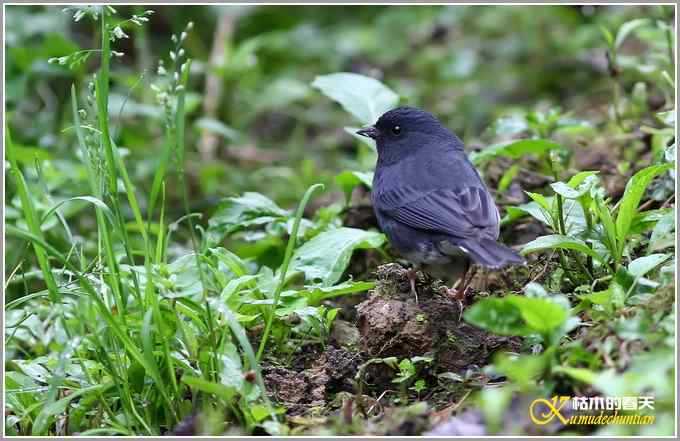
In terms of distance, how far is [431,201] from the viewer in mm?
4168

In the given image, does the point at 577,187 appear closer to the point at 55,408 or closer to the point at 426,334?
the point at 426,334

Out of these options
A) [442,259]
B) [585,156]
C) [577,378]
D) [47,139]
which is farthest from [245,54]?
[577,378]

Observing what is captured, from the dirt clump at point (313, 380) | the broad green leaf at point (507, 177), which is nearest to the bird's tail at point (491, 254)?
the dirt clump at point (313, 380)

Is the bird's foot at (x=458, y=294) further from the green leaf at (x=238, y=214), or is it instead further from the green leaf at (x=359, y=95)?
the green leaf at (x=359, y=95)

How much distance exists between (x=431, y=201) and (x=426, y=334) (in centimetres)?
91

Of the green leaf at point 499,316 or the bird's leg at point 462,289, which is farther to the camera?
the bird's leg at point 462,289

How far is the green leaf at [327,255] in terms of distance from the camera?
3.91 m

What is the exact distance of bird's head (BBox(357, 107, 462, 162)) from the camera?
191 inches

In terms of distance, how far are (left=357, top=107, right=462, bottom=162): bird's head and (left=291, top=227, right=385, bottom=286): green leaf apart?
2.75ft

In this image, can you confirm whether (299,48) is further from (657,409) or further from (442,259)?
(657,409)

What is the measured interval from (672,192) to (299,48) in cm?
574

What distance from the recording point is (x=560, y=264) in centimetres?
370

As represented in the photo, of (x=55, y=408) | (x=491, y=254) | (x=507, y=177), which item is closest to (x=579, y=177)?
(x=491, y=254)

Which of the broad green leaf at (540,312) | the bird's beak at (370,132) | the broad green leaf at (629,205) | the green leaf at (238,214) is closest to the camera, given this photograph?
the broad green leaf at (540,312)
